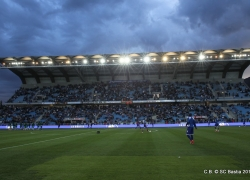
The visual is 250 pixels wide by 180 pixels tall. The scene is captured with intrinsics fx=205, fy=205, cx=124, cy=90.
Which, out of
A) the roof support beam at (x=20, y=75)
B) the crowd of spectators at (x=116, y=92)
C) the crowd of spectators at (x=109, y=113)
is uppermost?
the roof support beam at (x=20, y=75)

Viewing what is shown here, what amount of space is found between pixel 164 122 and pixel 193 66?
2106cm

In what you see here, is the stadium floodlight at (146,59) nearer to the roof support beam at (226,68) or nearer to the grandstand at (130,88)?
the grandstand at (130,88)

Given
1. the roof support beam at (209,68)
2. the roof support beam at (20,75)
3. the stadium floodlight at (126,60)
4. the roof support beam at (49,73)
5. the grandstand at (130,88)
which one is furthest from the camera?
the roof support beam at (20,75)

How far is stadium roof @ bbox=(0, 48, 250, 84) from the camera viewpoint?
55188 millimetres

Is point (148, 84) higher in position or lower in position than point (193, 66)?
lower

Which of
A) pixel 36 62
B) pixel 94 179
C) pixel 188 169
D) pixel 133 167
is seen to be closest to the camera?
pixel 94 179

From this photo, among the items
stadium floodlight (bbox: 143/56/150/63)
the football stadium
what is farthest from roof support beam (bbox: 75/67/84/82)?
stadium floodlight (bbox: 143/56/150/63)

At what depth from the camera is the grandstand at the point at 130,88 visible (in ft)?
181

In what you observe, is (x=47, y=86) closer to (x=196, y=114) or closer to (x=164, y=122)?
(x=164, y=122)

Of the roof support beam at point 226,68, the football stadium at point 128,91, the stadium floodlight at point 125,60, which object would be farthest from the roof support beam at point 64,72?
the roof support beam at point 226,68

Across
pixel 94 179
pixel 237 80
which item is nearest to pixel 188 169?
pixel 94 179

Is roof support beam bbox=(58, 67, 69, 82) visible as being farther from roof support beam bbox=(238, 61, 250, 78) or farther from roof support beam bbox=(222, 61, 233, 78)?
roof support beam bbox=(238, 61, 250, 78)

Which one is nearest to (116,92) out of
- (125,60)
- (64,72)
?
(125,60)

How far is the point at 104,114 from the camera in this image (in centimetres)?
5766
